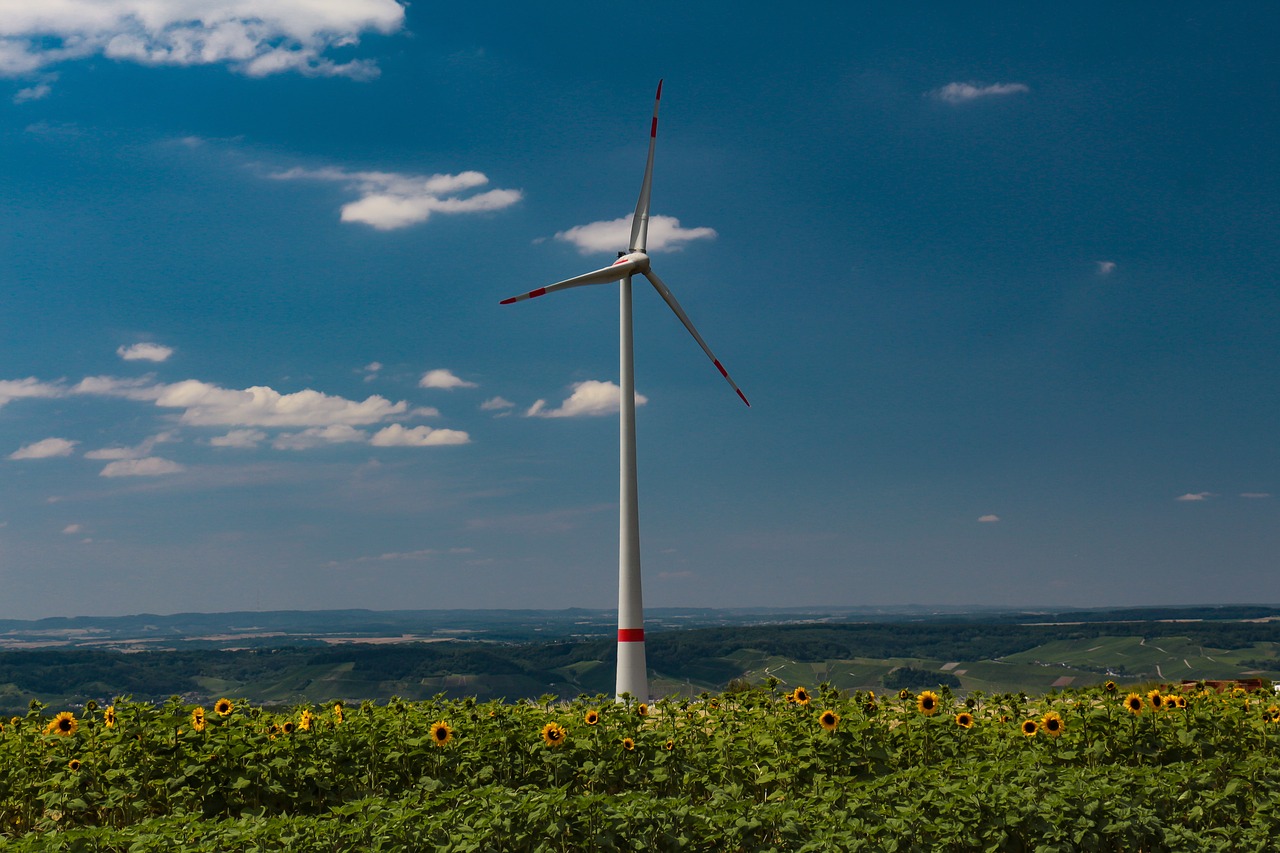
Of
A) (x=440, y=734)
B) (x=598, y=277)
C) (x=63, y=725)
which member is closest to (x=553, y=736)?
(x=440, y=734)

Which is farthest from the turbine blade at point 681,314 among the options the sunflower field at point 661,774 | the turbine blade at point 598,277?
the sunflower field at point 661,774

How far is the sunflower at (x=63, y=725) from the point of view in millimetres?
15133

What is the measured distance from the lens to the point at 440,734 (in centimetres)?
1434

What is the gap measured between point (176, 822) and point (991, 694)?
12827mm

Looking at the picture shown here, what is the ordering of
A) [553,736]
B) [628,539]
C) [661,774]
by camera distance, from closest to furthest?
[661,774], [553,736], [628,539]

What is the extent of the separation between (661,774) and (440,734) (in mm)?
2997

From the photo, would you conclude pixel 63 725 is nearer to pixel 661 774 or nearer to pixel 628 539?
pixel 661 774

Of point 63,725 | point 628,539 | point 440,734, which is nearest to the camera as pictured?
point 440,734

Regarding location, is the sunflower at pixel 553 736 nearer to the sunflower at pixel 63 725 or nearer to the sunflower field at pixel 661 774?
the sunflower field at pixel 661 774

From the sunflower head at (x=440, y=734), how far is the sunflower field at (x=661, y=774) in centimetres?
4

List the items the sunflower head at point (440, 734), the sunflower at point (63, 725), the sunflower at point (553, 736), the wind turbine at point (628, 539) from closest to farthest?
1. the sunflower head at point (440, 734)
2. the sunflower at point (553, 736)
3. the sunflower at point (63, 725)
4. the wind turbine at point (628, 539)

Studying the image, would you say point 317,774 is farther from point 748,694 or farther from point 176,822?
point 748,694

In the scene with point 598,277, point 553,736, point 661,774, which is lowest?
point 661,774

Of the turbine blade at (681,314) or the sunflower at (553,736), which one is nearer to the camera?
the sunflower at (553,736)
